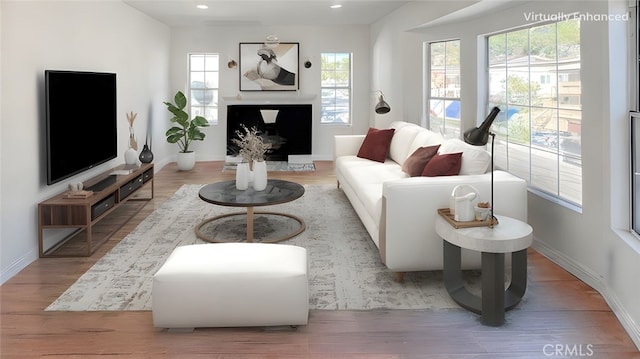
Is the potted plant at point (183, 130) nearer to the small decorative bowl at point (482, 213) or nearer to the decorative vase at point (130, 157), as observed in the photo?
the decorative vase at point (130, 157)

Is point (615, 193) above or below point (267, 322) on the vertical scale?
above

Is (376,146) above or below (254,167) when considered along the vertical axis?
above

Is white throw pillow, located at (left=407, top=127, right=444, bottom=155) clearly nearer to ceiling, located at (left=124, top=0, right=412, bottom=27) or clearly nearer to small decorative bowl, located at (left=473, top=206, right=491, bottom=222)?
small decorative bowl, located at (left=473, top=206, right=491, bottom=222)

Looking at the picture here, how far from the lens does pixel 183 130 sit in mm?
7996

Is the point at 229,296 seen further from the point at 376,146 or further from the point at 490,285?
the point at 376,146

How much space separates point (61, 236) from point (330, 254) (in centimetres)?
236

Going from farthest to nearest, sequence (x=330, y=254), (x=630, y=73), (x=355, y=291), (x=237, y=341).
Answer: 1. (x=330, y=254)
2. (x=355, y=291)
3. (x=630, y=73)
4. (x=237, y=341)

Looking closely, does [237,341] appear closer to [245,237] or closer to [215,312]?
[215,312]

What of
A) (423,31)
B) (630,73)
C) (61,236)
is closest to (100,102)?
(61,236)

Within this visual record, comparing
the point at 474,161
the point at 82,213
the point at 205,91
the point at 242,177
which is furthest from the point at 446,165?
the point at 205,91

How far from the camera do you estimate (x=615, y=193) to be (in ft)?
9.46

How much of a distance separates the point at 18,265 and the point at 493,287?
10.8ft

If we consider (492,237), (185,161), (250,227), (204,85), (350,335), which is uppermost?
(204,85)

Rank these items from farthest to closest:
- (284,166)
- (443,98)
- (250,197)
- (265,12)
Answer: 1. (284,166)
2. (265,12)
3. (443,98)
4. (250,197)
